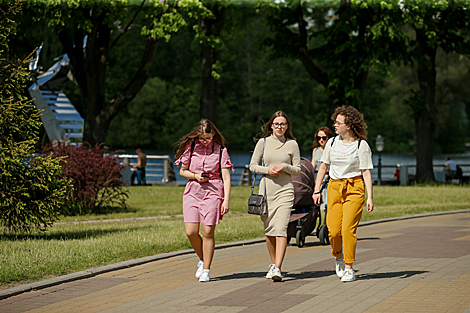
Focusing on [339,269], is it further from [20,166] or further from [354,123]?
[20,166]

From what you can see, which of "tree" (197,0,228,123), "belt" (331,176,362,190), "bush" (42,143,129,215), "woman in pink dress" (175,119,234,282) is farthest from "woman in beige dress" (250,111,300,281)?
"tree" (197,0,228,123)

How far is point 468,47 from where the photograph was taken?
32.4 metres

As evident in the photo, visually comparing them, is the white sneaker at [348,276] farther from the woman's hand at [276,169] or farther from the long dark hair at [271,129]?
the long dark hair at [271,129]

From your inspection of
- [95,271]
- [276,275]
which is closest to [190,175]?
[276,275]

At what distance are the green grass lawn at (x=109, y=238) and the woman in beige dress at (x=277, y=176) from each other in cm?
262

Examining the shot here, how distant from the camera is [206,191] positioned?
26.2 feet

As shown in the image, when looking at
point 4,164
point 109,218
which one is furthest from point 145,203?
point 4,164

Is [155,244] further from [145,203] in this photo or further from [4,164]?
[145,203]

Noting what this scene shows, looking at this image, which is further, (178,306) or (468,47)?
(468,47)

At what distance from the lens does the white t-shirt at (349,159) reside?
7834 mm

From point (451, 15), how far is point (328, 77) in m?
7.26

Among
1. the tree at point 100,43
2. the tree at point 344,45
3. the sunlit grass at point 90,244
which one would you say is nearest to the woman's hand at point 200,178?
the sunlit grass at point 90,244

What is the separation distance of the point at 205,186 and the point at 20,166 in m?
4.69

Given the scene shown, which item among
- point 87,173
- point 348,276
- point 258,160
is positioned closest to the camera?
point 348,276
